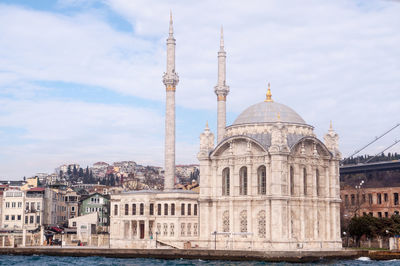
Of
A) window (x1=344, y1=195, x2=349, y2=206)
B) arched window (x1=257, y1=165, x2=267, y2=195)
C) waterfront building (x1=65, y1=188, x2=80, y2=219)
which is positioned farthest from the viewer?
waterfront building (x1=65, y1=188, x2=80, y2=219)

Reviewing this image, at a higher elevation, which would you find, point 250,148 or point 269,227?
point 250,148

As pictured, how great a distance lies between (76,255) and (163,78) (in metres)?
21.3

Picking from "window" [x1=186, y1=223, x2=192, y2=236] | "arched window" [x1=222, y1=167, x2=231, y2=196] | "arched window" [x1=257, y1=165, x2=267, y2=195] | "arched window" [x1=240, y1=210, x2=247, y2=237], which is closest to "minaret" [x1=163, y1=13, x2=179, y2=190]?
"window" [x1=186, y1=223, x2=192, y2=236]

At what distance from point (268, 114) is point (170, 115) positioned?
13.5 metres

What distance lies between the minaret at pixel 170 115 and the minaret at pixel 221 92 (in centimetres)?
697

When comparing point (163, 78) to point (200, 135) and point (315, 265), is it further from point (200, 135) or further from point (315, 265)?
point (315, 265)

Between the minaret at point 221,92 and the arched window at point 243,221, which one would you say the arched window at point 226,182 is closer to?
the arched window at point 243,221

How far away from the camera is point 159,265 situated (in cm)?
5000

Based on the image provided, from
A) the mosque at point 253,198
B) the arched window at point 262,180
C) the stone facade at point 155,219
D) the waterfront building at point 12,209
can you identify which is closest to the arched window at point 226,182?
the mosque at point 253,198

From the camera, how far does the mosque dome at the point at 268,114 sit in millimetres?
59406

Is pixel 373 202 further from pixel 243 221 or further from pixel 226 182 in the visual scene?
pixel 243 221

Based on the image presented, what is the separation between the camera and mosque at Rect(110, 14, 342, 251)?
56.0 meters

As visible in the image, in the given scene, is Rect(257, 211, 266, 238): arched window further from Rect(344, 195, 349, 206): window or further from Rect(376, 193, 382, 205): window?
Rect(344, 195, 349, 206): window

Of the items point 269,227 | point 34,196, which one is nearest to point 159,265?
point 269,227
